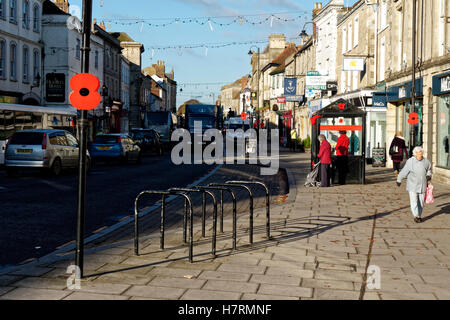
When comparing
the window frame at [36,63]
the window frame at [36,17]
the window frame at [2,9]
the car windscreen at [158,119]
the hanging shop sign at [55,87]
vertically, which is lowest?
the car windscreen at [158,119]

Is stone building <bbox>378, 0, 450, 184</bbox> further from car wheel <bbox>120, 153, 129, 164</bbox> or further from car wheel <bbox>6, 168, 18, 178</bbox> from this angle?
car wheel <bbox>6, 168, 18, 178</bbox>

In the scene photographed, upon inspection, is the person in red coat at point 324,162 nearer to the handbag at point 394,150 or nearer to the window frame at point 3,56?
the handbag at point 394,150

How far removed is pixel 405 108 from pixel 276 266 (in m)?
20.4

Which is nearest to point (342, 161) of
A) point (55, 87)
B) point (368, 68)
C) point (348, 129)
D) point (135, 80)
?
point (348, 129)

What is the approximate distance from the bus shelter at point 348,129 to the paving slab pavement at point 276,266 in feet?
25.2

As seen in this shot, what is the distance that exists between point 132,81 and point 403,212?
70.5 meters

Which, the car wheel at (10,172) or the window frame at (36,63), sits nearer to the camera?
the car wheel at (10,172)

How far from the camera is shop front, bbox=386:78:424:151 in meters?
23.1

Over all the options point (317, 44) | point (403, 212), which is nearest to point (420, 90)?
point (403, 212)

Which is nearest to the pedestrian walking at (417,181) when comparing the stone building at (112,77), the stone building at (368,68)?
the stone building at (368,68)

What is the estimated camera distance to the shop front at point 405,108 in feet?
75.8

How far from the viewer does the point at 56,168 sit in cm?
2139

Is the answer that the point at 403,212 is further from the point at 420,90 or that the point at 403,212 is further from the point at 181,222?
the point at 420,90

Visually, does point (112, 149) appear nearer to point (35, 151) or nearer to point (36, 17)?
point (35, 151)
